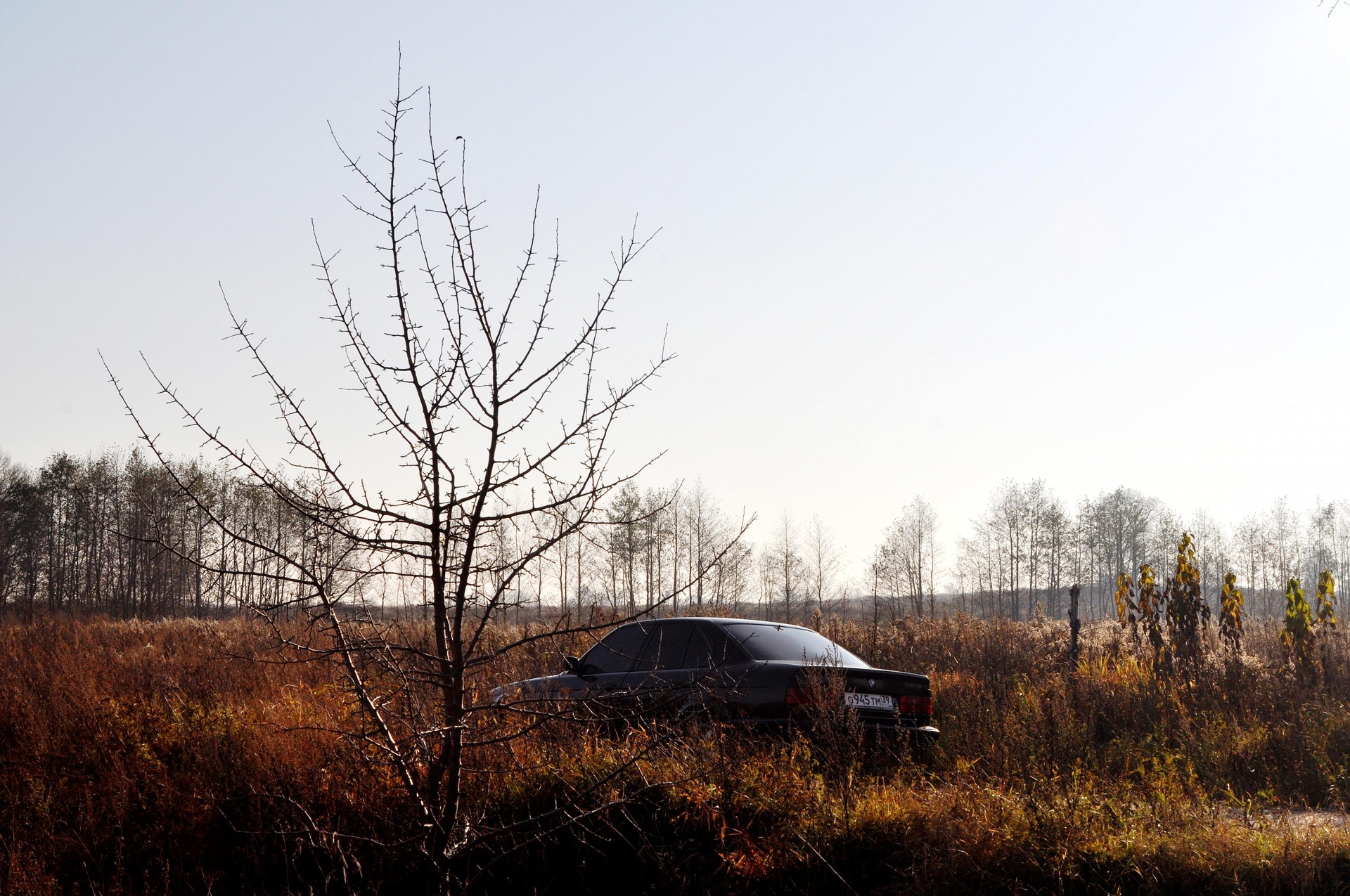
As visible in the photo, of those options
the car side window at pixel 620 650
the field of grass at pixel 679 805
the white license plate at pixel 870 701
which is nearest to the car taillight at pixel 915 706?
the white license plate at pixel 870 701

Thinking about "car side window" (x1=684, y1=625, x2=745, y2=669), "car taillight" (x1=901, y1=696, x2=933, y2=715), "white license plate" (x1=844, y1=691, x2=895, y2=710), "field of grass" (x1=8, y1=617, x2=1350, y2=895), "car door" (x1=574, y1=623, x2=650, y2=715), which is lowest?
"field of grass" (x1=8, y1=617, x2=1350, y2=895)

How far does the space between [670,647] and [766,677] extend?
120 cm

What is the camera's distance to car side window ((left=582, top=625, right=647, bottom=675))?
8062 millimetres

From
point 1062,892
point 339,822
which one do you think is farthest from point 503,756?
point 1062,892

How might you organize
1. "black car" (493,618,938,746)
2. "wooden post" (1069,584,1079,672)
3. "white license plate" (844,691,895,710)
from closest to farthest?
"black car" (493,618,938,746)
"white license plate" (844,691,895,710)
"wooden post" (1069,584,1079,672)

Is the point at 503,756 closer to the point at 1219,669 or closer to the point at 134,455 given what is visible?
the point at 1219,669

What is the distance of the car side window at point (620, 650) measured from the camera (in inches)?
317

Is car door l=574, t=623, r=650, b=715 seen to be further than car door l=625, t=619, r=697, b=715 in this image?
Yes

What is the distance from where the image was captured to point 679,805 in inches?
225

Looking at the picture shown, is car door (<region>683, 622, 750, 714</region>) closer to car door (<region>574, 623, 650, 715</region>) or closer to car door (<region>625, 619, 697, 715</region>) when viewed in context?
car door (<region>625, 619, 697, 715</region>)

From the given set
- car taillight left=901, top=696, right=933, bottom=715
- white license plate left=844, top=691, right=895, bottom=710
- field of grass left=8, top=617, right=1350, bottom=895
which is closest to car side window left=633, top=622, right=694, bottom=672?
field of grass left=8, top=617, right=1350, bottom=895

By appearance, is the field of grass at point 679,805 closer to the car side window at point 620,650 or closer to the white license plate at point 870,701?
the white license plate at point 870,701

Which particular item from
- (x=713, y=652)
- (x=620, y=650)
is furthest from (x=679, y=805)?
(x=620, y=650)

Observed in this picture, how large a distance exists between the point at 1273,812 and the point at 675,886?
4314mm
